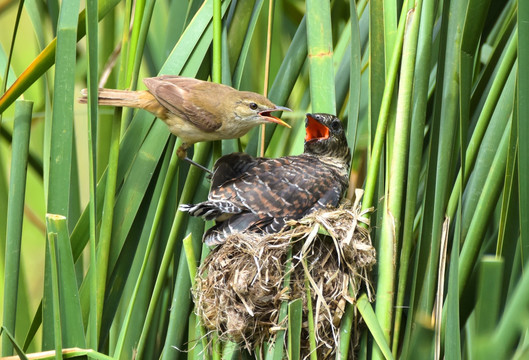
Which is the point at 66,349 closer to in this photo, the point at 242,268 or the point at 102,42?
the point at 242,268

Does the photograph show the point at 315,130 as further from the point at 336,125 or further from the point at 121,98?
the point at 121,98

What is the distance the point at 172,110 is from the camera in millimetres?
2400

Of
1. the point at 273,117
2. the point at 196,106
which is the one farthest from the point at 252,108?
the point at 196,106

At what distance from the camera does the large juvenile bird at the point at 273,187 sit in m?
2.37

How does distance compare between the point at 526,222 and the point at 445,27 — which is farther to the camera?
the point at 445,27

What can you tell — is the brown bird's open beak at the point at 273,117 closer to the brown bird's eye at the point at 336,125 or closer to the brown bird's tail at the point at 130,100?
the brown bird's eye at the point at 336,125

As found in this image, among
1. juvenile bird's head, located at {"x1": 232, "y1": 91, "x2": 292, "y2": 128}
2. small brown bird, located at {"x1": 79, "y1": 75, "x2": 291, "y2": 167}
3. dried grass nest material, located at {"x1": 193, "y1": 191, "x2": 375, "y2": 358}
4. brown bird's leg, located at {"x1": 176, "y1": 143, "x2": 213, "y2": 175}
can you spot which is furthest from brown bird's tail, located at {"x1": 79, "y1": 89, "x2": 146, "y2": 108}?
dried grass nest material, located at {"x1": 193, "y1": 191, "x2": 375, "y2": 358}

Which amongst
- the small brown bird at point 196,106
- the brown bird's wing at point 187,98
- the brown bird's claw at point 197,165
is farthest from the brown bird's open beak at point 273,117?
the brown bird's claw at point 197,165

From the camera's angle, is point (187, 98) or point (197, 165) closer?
point (197, 165)

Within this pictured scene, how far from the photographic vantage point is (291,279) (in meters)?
2.15

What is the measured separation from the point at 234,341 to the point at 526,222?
1.01 m

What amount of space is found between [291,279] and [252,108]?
66 cm

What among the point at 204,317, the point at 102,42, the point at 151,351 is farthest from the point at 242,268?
the point at 102,42

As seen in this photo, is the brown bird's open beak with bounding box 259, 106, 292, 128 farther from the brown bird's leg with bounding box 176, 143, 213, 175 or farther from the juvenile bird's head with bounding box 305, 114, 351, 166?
the brown bird's leg with bounding box 176, 143, 213, 175
